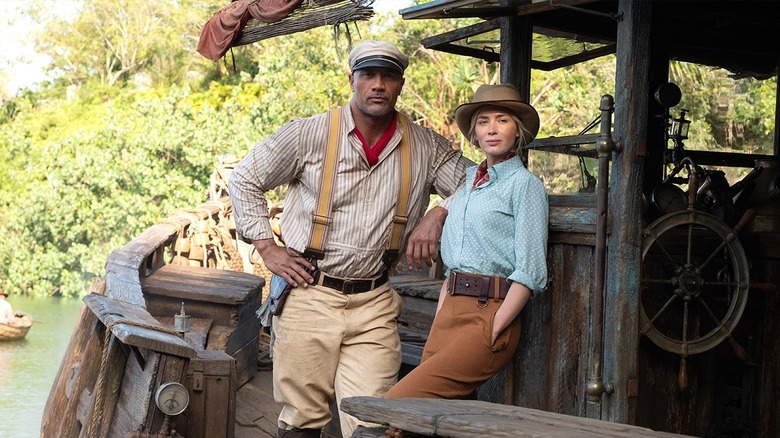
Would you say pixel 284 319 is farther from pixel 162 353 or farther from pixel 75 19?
pixel 75 19

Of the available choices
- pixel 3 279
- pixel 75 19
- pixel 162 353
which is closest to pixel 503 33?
pixel 162 353

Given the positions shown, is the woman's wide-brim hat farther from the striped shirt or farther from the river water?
the river water

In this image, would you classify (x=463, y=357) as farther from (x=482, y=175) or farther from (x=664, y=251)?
(x=664, y=251)

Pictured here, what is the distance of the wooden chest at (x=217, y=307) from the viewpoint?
6.83m

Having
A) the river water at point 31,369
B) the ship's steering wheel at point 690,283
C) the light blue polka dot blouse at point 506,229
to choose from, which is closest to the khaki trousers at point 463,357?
the light blue polka dot blouse at point 506,229

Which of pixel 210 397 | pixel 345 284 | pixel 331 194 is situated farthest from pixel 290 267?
pixel 210 397

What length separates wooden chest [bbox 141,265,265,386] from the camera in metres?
6.83

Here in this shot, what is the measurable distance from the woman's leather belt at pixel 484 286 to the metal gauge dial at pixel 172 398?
142 centimetres

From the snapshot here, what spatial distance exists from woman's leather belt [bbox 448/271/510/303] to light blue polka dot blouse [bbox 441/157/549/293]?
32 mm

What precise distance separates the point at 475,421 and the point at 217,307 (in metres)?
4.16

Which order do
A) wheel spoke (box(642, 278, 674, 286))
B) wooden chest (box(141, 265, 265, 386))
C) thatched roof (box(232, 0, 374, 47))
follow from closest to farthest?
1. wheel spoke (box(642, 278, 674, 286))
2. thatched roof (box(232, 0, 374, 47))
3. wooden chest (box(141, 265, 265, 386))

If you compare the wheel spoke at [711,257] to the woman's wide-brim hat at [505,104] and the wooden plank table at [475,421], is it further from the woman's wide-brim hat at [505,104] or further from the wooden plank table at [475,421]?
the wooden plank table at [475,421]

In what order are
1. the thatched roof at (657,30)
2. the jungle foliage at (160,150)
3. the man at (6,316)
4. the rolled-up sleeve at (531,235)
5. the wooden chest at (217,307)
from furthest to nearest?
the jungle foliage at (160,150) → the man at (6,316) → the wooden chest at (217,307) → the thatched roof at (657,30) → the rolled-up sleeve at (531,235)

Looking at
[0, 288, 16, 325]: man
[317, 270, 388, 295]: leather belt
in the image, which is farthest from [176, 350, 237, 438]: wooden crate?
[0, 288, 16, 325]: man
